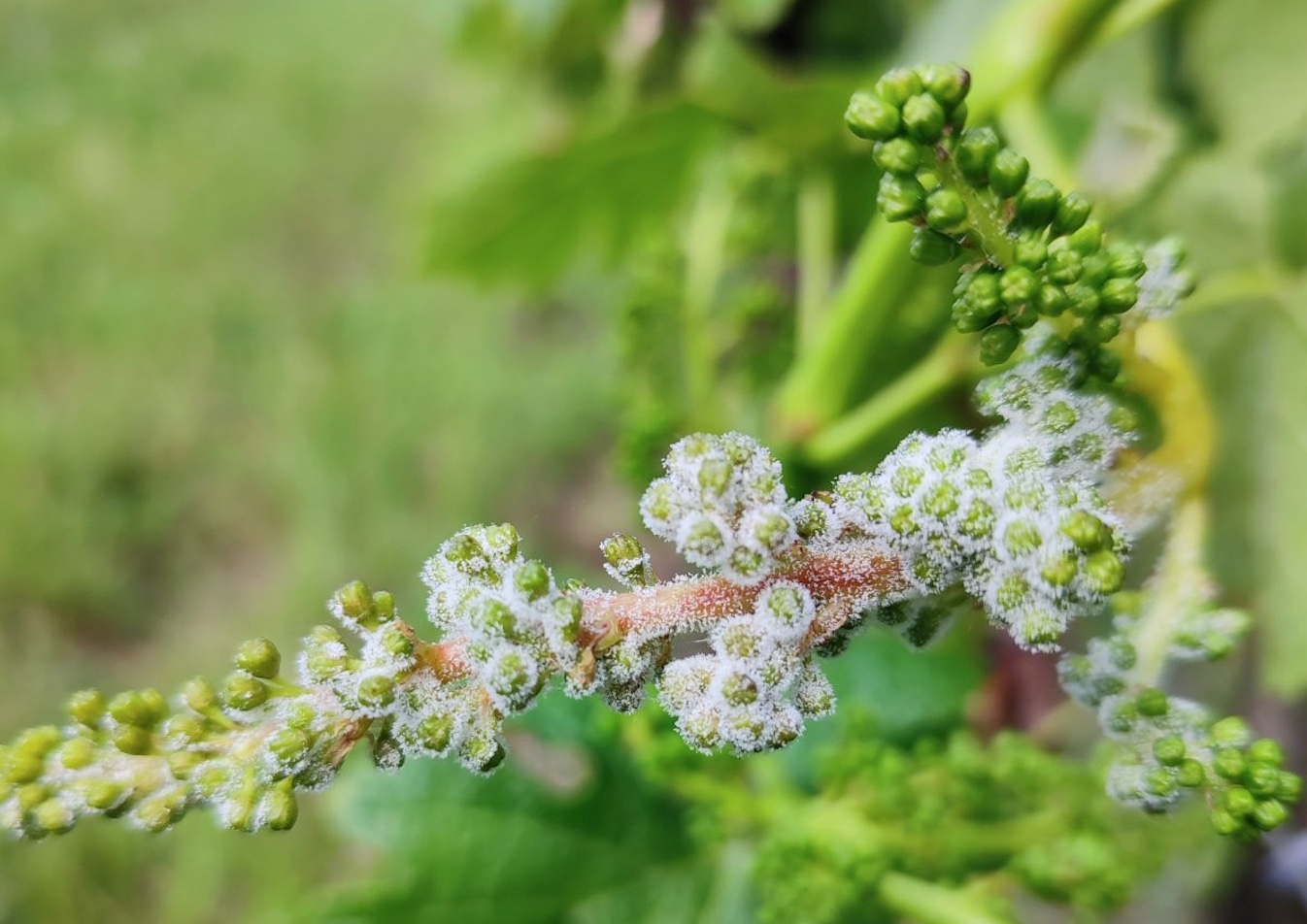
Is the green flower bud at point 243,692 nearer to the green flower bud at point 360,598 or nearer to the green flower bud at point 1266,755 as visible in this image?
the green flower bud at point 360,598

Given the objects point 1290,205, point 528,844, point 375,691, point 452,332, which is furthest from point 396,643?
point 452,332

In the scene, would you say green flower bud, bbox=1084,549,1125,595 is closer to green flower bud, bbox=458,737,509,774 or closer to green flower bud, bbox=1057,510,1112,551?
green flower bud, bbox=1057,510,1112,551

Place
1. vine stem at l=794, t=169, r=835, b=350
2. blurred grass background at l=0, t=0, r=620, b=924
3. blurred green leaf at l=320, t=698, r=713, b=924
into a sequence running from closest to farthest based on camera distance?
1. blurred green leaf at l=320, t=698, r=713, b=924
2. vine stem at l=794, t=169, r=835, b=350
3. blurred grass background at l=0, t=0, r=620, b=924

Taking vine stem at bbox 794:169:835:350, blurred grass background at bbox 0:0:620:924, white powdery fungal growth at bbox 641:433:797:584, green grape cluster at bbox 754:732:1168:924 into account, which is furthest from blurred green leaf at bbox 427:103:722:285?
white powdery fungal growth at bbox 641:433:797:584

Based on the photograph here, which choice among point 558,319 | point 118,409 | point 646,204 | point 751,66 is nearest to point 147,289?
point 118,409

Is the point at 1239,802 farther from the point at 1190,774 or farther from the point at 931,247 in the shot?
the point at 931,247
